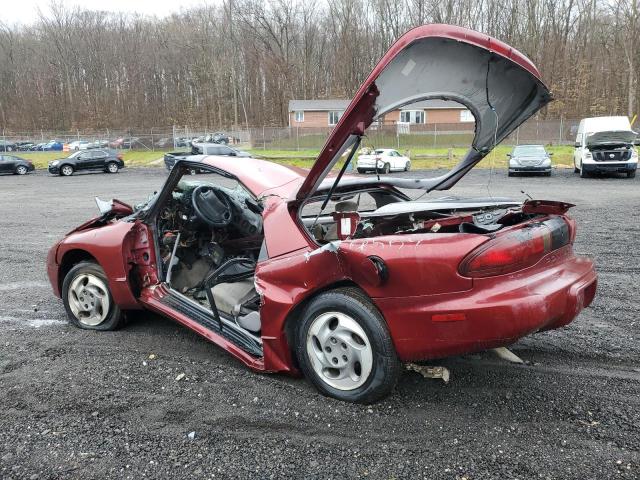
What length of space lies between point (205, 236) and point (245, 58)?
66729 mm

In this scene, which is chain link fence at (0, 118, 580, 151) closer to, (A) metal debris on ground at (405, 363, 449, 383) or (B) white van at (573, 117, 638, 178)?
(B) white van at (573, 117, 638, 178)

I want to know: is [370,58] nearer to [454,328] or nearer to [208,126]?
[208,126]

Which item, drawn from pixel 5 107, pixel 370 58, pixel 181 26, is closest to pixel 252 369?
pixel 370 58

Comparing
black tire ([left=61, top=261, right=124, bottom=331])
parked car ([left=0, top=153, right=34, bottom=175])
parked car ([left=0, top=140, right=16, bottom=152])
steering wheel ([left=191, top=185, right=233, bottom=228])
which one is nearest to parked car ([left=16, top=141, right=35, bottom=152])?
parked car ([left=0, top=140, right=16, bottom=152])

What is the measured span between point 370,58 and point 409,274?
213ft

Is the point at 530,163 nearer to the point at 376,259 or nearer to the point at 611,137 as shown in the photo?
the point at 611,137

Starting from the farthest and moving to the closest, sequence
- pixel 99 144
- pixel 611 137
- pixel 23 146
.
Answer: pixel 23 146 < pixel 99 144 < pixel 611 137

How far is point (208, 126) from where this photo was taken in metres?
65.4

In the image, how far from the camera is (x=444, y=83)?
116 inches

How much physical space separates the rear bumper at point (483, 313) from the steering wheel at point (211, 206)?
191 cm

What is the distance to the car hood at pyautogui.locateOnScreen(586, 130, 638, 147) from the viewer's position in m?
19.4

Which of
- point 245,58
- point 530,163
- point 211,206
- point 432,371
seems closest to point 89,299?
point 211,206

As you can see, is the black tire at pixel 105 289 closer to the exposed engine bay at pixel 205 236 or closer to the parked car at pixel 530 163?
the exposed engine bay at pixel 205 236

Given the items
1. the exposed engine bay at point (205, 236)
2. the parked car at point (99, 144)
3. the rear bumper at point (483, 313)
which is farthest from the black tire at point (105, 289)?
the parked car at point (99, 144)
